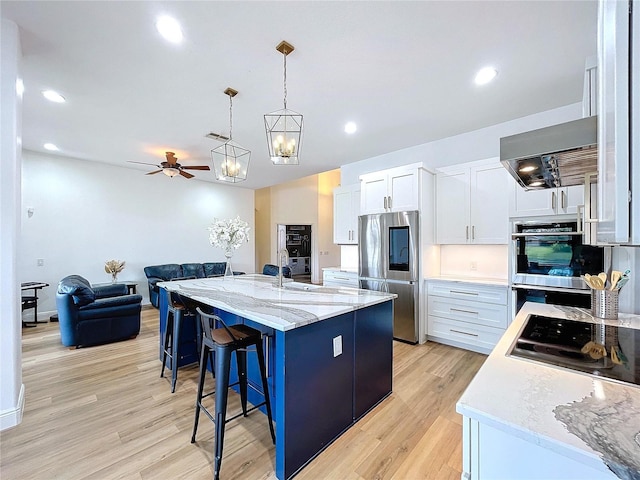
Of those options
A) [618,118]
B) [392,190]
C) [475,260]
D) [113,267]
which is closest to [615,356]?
[618,118]

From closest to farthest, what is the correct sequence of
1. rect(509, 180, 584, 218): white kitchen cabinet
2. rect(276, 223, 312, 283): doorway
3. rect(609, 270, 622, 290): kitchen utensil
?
1. rect(609, 270, 622, 290): kitchen utensil
2. rect(509, 180, 584, 218): white kitchen cabinet
3. rect(276, 223, 312, 283): doorway

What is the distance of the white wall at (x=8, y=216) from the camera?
2.01 m

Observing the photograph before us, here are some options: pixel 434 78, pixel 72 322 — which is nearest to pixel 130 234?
pixel 72 322

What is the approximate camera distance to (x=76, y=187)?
539cm

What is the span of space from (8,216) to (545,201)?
4769 mm

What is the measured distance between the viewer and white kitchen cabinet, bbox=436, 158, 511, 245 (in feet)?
11.1

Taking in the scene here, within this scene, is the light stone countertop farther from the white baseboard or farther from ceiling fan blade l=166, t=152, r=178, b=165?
ceiling fan blade l=166, t=152, r=178, b=165

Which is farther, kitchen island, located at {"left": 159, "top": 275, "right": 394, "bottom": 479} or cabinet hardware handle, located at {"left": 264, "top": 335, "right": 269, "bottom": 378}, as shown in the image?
cabinet hardware handle, located at {"left": 264, "top": 335, "right": 269, "bottom": 378}

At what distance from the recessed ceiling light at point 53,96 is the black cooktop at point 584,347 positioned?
4.60 m

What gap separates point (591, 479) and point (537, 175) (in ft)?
4.49

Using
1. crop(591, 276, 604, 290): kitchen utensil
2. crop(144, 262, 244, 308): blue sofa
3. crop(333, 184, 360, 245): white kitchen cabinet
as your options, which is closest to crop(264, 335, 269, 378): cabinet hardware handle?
crop(591, 276, 604, 290): kitchen utensil

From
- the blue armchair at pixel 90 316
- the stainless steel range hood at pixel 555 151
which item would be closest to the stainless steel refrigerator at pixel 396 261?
the stainless steel range hood at pixel 555 151

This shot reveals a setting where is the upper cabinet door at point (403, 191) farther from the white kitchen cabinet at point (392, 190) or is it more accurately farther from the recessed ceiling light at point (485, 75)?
the recessed ceiling light at point (485, 75)

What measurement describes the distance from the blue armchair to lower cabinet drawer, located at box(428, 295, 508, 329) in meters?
4.27
